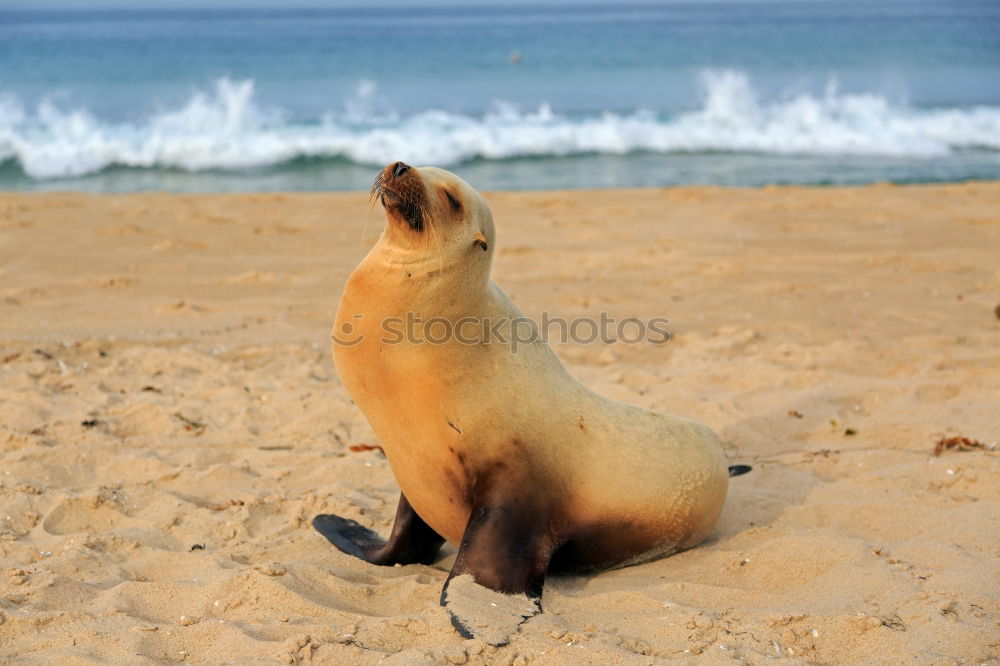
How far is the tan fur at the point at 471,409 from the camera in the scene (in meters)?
3.31

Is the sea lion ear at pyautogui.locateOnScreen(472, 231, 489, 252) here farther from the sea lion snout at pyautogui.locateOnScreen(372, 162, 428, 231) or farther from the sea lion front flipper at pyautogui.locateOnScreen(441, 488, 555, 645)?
the sea lion front flipper at pyautogui.locateOnScreen(441, 488, 555, 645)

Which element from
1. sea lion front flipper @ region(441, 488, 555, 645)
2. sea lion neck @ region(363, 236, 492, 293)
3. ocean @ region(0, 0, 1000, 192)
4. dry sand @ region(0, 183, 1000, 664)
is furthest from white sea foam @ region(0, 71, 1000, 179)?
sea lion front flipper @ region(441, 488, 555, 645)

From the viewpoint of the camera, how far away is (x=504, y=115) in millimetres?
23875

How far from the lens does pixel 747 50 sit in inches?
1881

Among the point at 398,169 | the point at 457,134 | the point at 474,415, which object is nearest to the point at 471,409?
the point at 474,415

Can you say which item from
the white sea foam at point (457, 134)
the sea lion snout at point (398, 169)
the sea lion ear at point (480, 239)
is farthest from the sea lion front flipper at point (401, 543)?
the white sea foam at point (457, 134)

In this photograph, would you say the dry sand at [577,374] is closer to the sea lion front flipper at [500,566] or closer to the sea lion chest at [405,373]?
the sea lion front flipper at [500,566]

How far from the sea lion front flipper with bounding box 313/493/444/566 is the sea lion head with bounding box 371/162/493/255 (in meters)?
0.95

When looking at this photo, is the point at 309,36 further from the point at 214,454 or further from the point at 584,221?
the point at 214,454

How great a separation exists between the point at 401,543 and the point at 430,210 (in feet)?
3.95

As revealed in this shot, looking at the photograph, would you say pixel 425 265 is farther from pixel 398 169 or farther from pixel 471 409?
pixel 471 409

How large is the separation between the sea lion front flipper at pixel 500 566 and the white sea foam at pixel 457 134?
1475 cm

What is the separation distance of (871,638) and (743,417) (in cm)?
249

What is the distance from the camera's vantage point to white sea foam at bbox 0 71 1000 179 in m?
17.3
